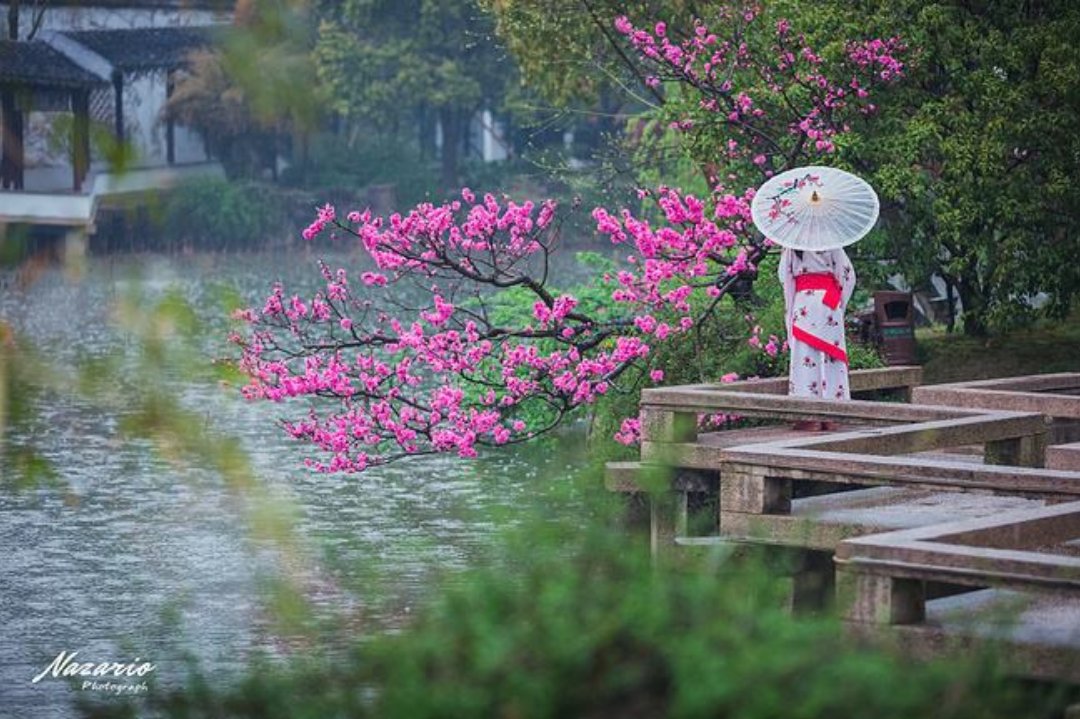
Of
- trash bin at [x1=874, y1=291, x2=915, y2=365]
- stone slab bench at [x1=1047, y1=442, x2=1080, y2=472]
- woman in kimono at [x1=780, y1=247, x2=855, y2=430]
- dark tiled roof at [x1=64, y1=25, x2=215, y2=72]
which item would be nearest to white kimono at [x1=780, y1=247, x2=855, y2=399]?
woman in kimono at [x1=780, y1=247, x2=855, y2=430]

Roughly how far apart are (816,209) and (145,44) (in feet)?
136

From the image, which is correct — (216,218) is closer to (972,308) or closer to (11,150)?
(11,150)

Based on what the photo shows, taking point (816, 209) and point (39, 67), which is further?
point (39, 67)

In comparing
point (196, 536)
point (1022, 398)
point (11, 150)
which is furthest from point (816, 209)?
point (11, 150)

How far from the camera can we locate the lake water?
14.0m

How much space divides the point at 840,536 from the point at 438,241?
21.8 feet

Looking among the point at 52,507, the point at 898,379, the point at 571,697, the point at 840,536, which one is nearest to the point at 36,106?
the point at 52,507

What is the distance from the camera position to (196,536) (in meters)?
17.9

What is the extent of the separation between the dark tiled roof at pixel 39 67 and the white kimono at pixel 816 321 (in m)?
33.4

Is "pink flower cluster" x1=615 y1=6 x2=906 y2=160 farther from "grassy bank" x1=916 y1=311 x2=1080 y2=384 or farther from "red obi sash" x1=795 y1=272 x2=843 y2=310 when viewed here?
"red obi sash" x1=795 y1=272 x2=843 y2=310

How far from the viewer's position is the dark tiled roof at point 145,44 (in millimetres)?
52469

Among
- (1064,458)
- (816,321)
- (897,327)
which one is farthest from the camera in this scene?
(897,327)

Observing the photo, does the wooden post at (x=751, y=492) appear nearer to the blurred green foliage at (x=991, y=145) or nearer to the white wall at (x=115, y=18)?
the blurred green foliage at (x=991, y=145)

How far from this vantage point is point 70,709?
40.7 ft
